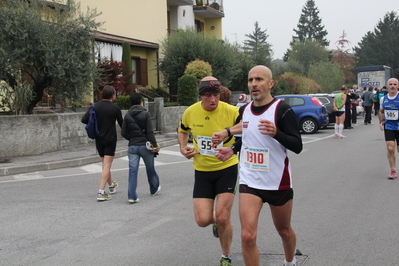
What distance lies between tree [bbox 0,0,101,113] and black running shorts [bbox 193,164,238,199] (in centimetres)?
1070

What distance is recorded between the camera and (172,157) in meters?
13.5

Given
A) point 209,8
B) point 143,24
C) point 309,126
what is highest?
point 209,8

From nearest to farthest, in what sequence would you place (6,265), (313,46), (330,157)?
(6,265), (330,157), (313,46)

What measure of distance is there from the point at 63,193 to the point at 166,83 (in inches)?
820

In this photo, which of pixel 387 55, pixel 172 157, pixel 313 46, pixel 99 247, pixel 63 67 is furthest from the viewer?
pixel 387 55

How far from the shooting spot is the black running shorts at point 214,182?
4.73m

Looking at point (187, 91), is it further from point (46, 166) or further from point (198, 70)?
point (46, 166)

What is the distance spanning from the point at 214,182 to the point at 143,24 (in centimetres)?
2439

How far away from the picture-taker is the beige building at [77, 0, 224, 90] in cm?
2450

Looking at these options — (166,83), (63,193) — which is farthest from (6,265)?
(166,83)

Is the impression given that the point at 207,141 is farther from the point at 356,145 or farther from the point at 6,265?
the point at 356,145

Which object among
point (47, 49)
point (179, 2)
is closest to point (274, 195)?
point (47, 49)

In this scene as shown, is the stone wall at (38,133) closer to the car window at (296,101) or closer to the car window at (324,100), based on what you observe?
the car window at (296,101)

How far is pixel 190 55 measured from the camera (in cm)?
2725
